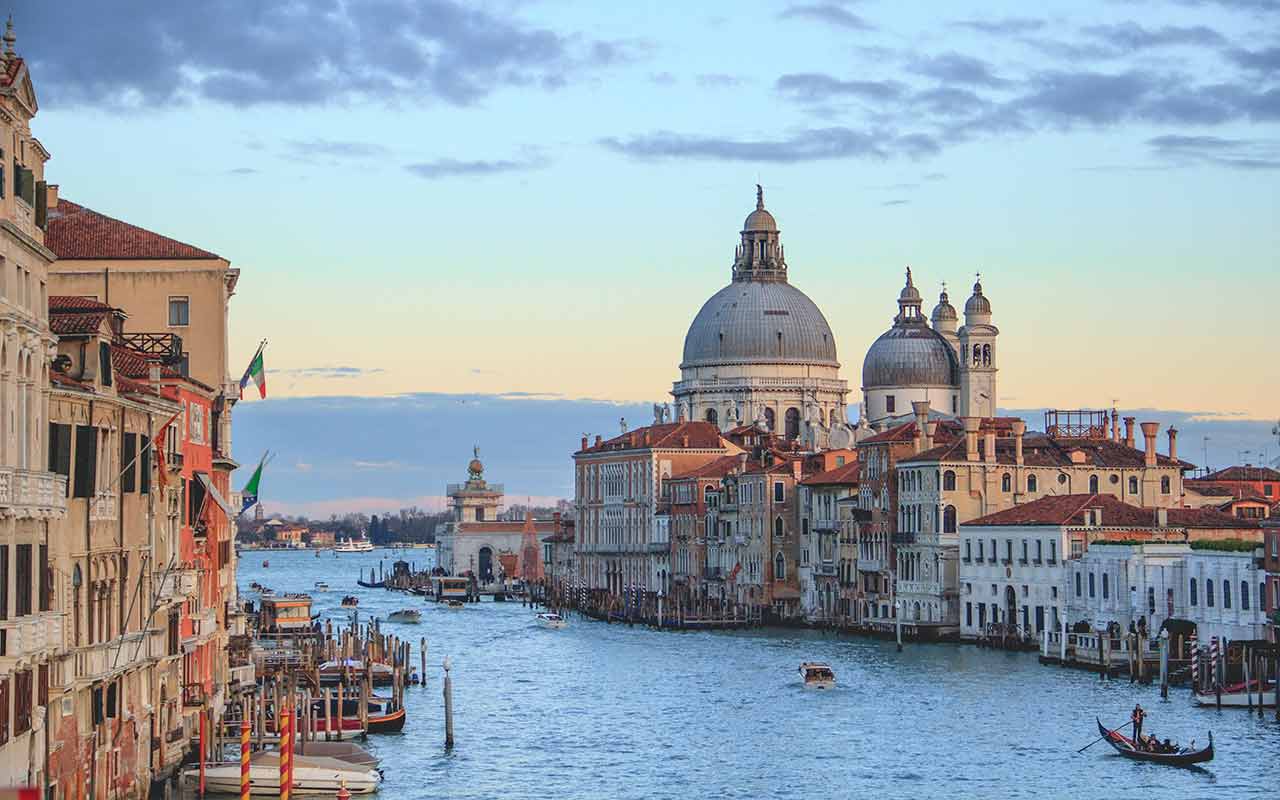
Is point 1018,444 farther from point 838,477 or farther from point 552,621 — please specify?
point 552,621

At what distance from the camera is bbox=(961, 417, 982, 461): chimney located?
2621 inches

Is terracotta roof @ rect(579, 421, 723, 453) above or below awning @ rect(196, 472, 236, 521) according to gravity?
above

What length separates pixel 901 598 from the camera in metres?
68.5

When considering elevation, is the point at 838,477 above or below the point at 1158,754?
above

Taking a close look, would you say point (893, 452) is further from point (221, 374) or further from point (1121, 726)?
point (221, 374)

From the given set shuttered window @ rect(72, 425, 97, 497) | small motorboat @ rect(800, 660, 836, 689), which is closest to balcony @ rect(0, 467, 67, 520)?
shuttered window @ rect(72, 425, 97, 497)

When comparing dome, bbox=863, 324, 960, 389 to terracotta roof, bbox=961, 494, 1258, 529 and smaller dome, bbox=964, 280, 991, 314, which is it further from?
terracotta roof, bbox=961, 494, 1258, 529

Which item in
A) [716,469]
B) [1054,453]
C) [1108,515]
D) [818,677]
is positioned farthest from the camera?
[716,469]

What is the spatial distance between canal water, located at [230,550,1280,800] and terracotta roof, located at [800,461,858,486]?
13281 millimetres

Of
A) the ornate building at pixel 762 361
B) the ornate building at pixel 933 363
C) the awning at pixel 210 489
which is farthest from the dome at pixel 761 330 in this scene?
the awning at pixel 210 489

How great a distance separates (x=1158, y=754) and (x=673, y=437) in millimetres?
64724

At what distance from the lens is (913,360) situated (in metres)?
106

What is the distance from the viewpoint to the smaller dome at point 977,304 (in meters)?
102

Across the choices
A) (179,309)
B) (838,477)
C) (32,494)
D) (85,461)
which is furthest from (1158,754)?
(838,477)
